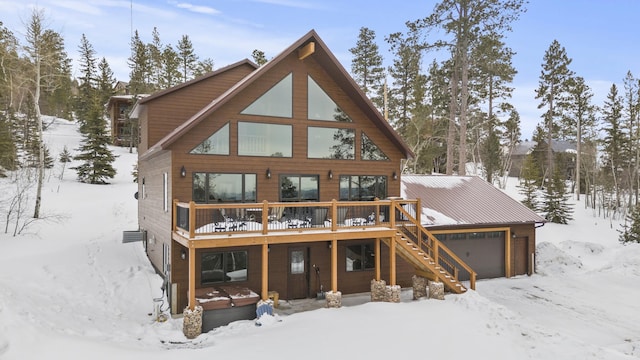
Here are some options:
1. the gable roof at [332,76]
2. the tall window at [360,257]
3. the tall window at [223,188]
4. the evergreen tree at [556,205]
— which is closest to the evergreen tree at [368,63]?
the evergreen tree at [556,205]

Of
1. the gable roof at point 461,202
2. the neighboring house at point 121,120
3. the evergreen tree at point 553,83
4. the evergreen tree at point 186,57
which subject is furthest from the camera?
the evergreen tree at point 186,57

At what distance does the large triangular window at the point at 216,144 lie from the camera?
1297 centimetres

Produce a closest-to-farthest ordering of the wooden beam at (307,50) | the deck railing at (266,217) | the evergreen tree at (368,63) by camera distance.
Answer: the deck railing at (266,217)
the wooden beam at (307,50)
the evergreen tree at (368,63)

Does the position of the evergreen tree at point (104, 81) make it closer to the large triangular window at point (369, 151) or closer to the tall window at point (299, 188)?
the tall window at point (299, 188)

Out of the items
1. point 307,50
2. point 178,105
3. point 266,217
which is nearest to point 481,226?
point 266,217

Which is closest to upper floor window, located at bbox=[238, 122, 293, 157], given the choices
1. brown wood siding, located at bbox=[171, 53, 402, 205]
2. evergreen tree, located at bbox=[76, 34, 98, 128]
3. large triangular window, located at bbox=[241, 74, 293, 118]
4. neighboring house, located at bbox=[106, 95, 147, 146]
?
brown wood siding, located at bbox=[171, 53, 402, 205]

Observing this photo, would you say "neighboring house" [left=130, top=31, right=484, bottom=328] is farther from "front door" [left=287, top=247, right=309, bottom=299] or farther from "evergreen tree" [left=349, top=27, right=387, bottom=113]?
"evergreen tree" [left=349, top=27, right=387, bottom=113]

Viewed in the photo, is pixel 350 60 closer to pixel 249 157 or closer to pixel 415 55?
pixel 415 55

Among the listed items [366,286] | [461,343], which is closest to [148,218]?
[366,286]

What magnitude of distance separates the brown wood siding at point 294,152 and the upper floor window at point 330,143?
0.58 ft

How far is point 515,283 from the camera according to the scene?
1706 cm

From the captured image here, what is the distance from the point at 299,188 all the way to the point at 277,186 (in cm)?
87

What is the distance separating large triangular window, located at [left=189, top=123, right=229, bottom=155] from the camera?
42.5 ft

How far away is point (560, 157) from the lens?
51250 millimetres
